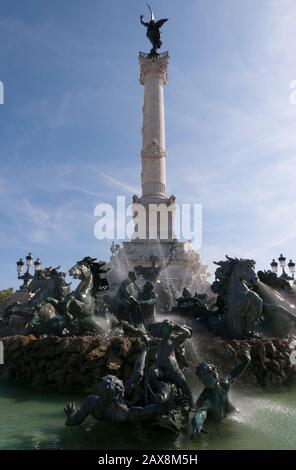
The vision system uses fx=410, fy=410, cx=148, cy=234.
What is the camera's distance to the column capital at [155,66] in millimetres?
35250

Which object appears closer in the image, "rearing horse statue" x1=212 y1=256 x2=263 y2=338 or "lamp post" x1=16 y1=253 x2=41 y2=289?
"rearing horse statue" x1=212 y1=256 x2=263 y2=338

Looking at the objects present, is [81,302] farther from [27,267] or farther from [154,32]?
[154,32]

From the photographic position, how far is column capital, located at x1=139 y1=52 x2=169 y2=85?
3525 centimetres

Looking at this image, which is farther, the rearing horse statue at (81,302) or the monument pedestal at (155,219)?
the monument pedestal at (155,219)

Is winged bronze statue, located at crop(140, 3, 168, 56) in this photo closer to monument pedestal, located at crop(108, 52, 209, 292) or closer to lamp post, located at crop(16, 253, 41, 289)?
monument pedestal, located at crop(108, 52, 209, 292)

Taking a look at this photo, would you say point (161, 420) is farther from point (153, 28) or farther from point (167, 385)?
point (153, 28)

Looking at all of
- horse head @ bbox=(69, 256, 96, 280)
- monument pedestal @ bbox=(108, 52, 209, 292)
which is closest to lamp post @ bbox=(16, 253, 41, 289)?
monument pedestal @ bbox=(108, 52, 209, 292)

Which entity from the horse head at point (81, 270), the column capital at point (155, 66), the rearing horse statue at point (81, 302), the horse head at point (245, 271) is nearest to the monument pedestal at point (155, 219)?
the column capital at point (155, 66)

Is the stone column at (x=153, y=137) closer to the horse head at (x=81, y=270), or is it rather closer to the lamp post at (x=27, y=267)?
the lamp post at (x=27, y=267)

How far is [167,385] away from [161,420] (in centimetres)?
46

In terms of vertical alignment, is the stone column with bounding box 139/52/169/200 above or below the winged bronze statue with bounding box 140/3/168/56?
below

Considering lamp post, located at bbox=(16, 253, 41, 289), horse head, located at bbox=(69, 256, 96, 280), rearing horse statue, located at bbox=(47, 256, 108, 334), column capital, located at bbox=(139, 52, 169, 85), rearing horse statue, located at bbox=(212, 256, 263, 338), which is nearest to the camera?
rearing horse statue, located at bbox=(212, 256, 263, 338)

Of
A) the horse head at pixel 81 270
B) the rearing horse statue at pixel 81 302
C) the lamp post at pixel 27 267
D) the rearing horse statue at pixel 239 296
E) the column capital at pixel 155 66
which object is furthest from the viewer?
the column capital at pixel 155 66

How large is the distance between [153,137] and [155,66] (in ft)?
22.7
